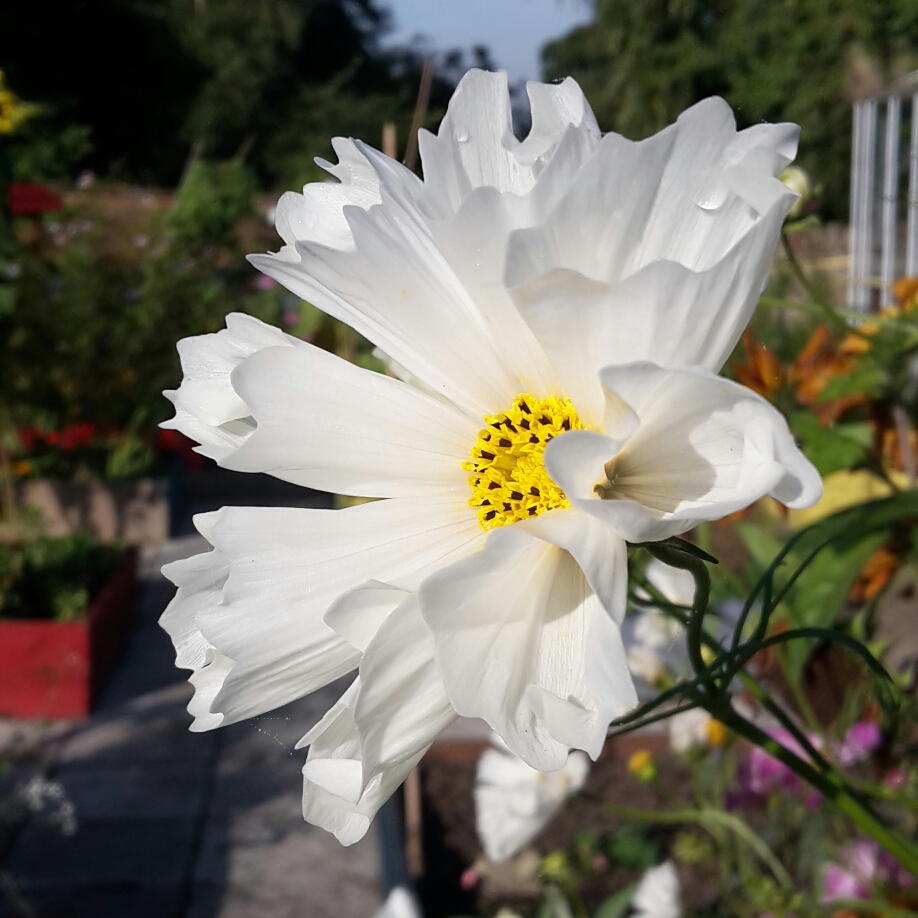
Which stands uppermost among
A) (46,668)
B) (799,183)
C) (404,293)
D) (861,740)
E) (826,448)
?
(404,293)

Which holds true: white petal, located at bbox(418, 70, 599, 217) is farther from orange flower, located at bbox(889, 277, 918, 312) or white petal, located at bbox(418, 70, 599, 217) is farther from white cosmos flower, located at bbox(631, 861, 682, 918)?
white cosmos flower, located at bbox(631, 861, 682, 918)

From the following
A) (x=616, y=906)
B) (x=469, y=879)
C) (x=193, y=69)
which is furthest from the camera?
(x=193, y=69)

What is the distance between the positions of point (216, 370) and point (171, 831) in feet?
5.00

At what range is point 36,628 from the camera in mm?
2018

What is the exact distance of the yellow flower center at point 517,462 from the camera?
31 cm

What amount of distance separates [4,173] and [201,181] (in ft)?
7.03

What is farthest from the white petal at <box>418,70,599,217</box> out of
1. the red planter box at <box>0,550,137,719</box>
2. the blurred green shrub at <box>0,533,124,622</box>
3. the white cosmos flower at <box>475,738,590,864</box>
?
the blurred green shrub at <box>0,533,124,622</box>

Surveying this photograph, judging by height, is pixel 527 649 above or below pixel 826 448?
above

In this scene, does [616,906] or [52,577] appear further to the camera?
[52,577]

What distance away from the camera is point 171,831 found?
5.36 ft

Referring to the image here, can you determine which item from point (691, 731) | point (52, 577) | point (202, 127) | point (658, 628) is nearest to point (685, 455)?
point (658, 628)

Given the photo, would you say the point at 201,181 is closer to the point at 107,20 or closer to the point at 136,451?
the point at 136,451

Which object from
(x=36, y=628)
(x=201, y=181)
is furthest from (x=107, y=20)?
(x=36, y=628)

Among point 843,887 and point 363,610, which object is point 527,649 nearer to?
point 363,610
